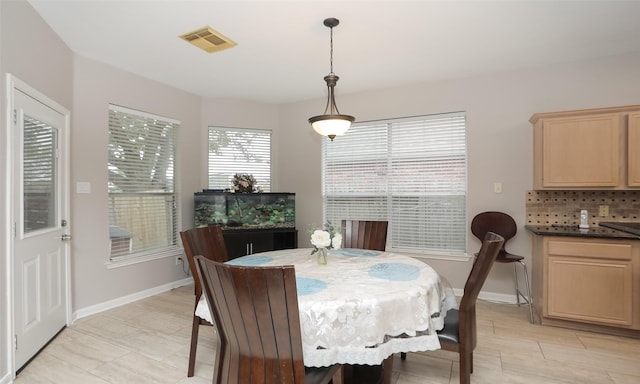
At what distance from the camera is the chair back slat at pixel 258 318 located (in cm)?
120

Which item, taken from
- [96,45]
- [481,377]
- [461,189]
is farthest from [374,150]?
[96,45]

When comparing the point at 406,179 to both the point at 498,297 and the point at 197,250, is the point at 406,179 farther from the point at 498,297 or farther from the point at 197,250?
the point at 197,250

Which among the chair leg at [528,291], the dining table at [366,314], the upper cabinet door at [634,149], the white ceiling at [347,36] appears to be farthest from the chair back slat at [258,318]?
the upper cabinet door at [634,149]

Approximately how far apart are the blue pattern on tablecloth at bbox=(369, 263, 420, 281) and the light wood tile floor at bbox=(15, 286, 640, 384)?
0.74 meters

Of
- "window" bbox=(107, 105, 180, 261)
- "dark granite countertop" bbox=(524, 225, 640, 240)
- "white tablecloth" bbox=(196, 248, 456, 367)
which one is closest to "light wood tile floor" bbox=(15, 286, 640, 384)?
"white tablecloth" bbox=(196, 248, 456, 367)

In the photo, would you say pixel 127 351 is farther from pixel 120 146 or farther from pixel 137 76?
pixel 137 76

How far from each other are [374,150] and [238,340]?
329 centimetres

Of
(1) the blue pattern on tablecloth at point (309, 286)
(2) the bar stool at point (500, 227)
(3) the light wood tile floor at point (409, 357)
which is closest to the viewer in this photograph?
(1) the blue pattern on tablecloth at point (309, 286)

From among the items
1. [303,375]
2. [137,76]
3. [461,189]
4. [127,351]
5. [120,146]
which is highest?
[137,76]

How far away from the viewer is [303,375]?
4.18 ft

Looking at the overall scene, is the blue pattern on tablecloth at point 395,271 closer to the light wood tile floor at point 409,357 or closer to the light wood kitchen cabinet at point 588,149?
the light wood tile floor at point 409,357

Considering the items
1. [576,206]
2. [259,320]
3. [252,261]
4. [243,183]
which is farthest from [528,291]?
[243,183]

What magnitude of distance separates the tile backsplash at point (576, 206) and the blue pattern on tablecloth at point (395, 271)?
7.04 feet

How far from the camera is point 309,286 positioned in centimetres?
167
